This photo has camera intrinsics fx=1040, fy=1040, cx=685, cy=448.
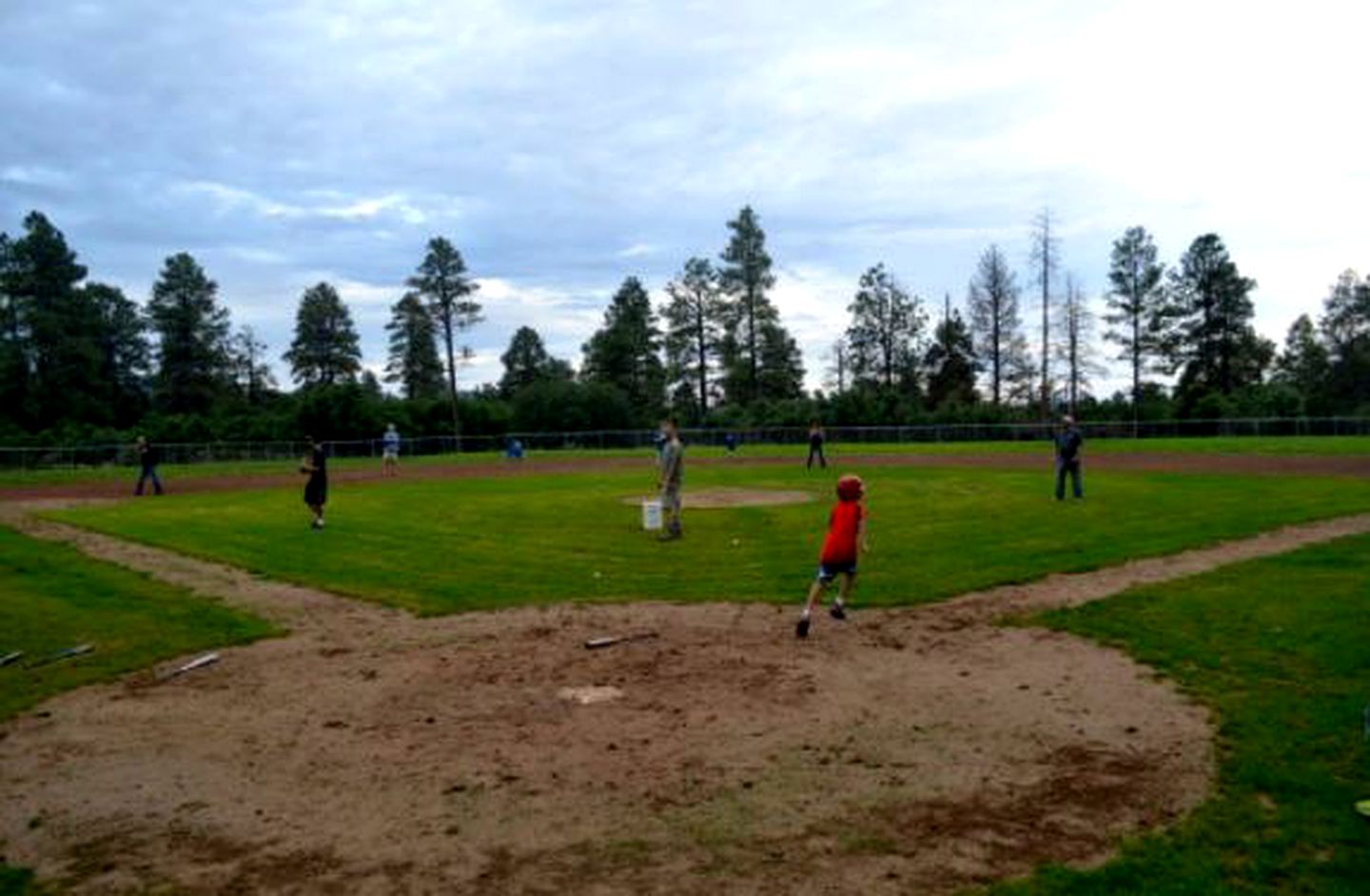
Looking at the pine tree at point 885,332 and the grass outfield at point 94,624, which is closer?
the grass outfield at point 94,624

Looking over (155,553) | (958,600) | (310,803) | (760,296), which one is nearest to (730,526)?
(958,600)

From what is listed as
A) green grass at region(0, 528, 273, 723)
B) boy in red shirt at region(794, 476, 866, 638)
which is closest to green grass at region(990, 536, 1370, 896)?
boy in red shirt at region(794, 476, 866, 638)

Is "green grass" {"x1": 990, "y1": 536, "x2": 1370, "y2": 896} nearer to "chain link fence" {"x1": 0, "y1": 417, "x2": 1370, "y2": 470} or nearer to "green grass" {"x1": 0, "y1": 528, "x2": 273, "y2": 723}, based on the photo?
"green grass" {"x1": 0, "y1": 528, "x2": 273, "y2": 723}

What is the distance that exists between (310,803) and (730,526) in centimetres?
1528

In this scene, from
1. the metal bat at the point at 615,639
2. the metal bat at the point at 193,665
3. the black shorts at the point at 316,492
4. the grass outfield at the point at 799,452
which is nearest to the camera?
the metal bat at the point at 193,665

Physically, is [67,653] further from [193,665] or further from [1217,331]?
[1217,331]

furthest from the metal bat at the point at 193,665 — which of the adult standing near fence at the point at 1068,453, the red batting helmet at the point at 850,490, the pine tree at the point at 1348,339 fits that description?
the pine tree at the point at 1348,339

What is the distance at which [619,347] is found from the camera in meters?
103

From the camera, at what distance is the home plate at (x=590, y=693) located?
876 cm

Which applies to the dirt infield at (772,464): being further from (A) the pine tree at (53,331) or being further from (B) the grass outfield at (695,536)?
(A) the pine tree at (53,331)

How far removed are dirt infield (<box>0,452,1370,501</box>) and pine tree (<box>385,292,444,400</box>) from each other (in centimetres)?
5009

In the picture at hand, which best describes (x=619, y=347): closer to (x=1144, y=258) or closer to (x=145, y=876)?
(x=1144, y=258)

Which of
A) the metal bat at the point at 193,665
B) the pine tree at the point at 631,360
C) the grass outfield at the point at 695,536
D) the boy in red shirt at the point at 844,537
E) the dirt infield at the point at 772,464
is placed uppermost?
the pine tree at the point at 631,360

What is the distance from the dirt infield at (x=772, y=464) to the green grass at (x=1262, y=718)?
73.1 ft
